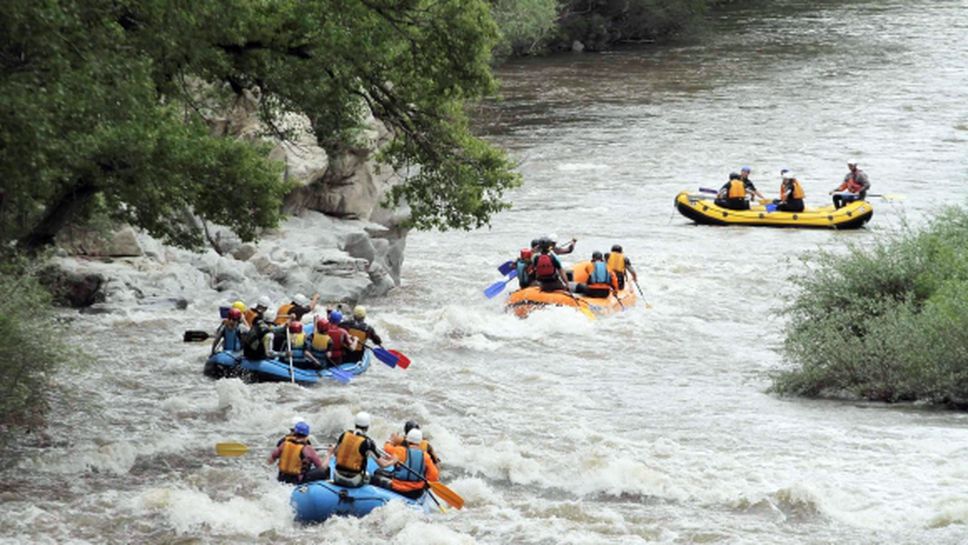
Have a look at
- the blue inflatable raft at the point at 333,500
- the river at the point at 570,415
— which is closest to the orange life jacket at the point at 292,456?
the river at the point at 570,415

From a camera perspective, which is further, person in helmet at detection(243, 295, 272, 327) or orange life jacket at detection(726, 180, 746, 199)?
orange life jacket at detection(726, 180, 746, 199)

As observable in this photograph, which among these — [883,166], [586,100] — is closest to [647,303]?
[883,166]

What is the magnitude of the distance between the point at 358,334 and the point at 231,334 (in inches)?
71.0

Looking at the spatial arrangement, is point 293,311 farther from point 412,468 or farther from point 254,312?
point 412,468

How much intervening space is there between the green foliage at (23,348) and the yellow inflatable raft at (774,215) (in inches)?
671

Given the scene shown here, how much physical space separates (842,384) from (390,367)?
5748 millimetres

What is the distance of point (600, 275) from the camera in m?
22.6

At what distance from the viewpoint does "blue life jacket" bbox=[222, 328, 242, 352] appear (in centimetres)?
1773

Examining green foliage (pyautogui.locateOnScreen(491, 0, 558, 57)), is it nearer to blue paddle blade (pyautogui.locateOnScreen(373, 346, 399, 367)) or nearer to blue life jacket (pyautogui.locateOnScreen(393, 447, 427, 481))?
blue paddle blade (pyautogui.locateOnScreen(373, 346, 399, 367))

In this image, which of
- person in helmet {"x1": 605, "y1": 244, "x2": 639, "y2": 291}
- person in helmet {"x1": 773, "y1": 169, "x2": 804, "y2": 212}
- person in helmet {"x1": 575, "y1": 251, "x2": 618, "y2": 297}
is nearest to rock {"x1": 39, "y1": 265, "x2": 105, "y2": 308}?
person in helmet {"x1": 575, "y1": 251, "x2": 618, "y2": 297}

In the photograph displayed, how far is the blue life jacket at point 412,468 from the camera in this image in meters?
13.3

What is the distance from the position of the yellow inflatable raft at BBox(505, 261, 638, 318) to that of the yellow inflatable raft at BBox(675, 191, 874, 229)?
7.26 metres

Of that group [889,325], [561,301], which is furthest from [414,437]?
[561,301]

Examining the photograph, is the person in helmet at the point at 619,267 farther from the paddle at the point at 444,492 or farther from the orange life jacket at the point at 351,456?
the orange life jacket at the point at 351,456
